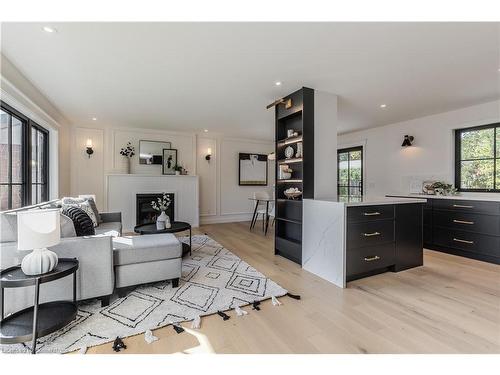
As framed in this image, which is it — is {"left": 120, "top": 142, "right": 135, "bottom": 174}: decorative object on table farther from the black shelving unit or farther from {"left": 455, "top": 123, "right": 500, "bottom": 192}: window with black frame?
{"left": 455, "top": 123, "right": 500, "bottom": 192}: window with black frame

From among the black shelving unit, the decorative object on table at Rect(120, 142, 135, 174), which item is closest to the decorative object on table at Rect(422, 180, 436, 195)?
the black shelving unit

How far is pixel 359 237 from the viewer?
2652mm

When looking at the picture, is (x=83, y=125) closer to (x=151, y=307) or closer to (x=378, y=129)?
(x=151, y=307)

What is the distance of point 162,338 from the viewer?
170cm

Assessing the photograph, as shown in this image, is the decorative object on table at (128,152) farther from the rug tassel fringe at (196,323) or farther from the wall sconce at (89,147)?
the rug tassel fringe at (196,323)

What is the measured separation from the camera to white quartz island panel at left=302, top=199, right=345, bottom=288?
2.58 meters

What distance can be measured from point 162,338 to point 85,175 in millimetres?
4694

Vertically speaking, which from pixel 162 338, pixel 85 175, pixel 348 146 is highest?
pixel 348 146

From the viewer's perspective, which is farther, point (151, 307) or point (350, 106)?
point (350, 106)

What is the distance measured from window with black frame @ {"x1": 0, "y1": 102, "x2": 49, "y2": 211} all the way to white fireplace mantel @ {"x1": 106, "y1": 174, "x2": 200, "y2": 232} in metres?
1.31
